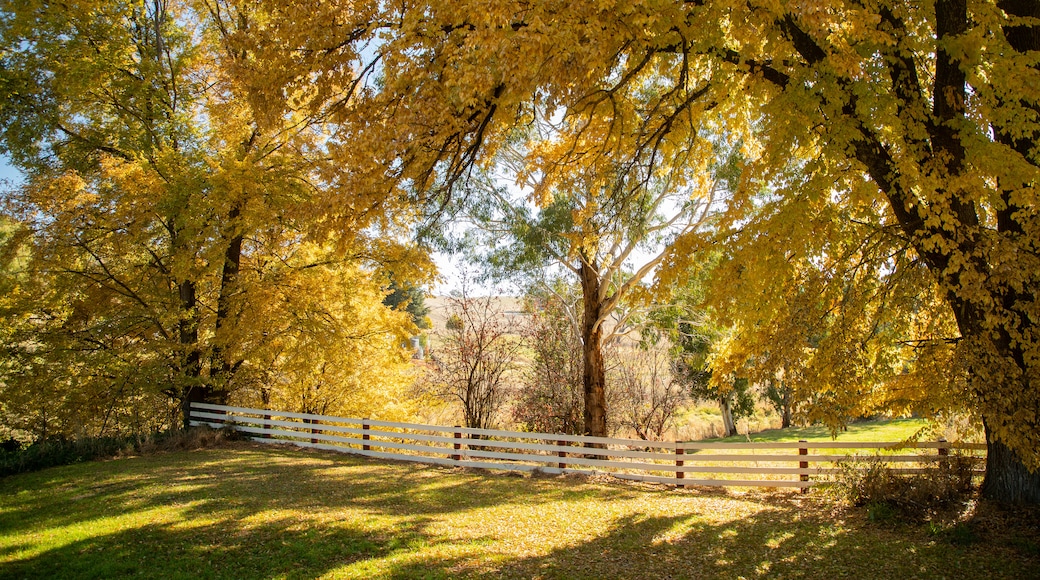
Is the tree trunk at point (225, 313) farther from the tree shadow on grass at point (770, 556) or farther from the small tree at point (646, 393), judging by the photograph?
the tree shadow on grass at point (770, 556)

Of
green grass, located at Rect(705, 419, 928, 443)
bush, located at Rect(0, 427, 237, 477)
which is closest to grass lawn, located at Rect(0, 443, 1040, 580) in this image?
bush, located at Rect(0, 427, 237, 477)

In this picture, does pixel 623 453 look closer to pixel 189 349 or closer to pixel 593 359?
pixel 593 359

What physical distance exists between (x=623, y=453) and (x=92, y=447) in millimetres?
11318

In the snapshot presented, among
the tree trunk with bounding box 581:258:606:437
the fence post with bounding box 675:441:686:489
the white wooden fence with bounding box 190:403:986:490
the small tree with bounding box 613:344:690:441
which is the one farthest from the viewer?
the small tree with bounding box 613:344:690:441

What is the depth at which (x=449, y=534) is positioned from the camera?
7266 millimetres

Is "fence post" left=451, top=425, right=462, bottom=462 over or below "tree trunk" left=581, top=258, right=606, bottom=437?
below

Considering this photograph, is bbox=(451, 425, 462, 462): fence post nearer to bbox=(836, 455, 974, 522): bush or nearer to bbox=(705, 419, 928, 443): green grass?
bbox=(836, 455, 974, 522): bush

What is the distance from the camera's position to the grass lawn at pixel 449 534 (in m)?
6.13

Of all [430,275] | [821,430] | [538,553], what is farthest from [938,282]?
[821,430]

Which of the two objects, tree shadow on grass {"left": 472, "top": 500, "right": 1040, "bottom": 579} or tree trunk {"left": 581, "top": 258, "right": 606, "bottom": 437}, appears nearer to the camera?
tree shadow on grass {"left": 472, "top": 500, "right": 1040, "bottom": 579}

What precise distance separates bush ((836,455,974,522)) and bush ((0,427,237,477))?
13604 millimetres

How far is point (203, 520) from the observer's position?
305 inches

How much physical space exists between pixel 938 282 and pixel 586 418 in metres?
8.48

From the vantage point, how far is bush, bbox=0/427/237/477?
467 inches
